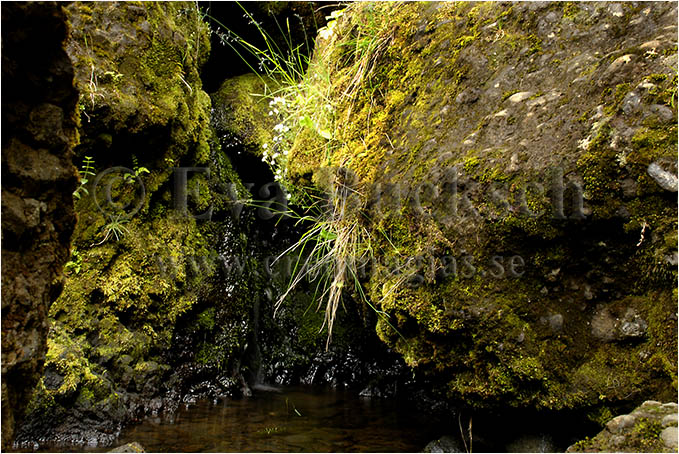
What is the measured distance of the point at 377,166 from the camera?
3350mm

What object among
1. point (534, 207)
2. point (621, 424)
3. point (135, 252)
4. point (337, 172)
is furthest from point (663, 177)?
point (135, 252)

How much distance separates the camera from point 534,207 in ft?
8.26

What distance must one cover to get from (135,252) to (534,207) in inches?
137

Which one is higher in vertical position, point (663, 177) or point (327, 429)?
point (663, 177)

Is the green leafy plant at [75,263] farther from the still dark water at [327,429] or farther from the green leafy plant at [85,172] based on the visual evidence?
the still dark water at [327,429]

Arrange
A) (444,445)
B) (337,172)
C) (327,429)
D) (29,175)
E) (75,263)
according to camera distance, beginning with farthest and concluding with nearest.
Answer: (75,263) → (327,429) → (337,172) → (444,445) → (29,175)

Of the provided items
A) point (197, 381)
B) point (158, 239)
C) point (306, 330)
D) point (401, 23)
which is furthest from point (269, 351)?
point (401, 23)

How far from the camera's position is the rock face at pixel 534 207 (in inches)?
89.7

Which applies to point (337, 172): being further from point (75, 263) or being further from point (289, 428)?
point (75, 263)

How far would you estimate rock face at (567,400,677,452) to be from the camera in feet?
5.52

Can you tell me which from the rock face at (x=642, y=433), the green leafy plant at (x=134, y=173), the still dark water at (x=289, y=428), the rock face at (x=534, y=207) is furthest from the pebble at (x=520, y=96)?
the green leafy plant at (x=134, y=173)

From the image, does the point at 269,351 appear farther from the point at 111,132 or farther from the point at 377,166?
the point at 377,166

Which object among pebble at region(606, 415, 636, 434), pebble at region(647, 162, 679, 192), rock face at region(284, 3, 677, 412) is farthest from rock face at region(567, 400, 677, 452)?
pebble at region(647, 162, 679, 192)

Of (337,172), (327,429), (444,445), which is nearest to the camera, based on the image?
(444,445)
